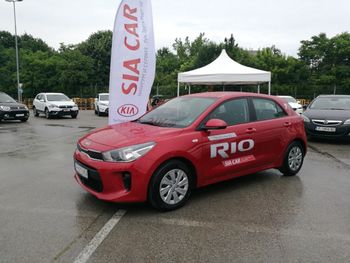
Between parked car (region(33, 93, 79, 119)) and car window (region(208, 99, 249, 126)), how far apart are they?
16.0 metres

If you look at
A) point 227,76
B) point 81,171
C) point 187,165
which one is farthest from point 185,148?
point 227,76

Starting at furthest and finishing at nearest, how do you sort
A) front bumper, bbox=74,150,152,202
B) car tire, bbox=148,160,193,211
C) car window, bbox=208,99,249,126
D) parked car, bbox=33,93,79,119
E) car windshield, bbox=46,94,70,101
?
car windshield, bbox=46,94,70,101 < parked car, bbox=33,93,79,119 < car window, bbox=208,99,249,126 < car tire, bbox=148,160,193,211 < front bumper, bbox=74,150,152,202

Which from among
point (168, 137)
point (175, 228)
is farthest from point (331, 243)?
point (168, 137)

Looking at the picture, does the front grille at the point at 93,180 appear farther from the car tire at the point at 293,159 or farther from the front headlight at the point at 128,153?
the car tire at the point at 293,159

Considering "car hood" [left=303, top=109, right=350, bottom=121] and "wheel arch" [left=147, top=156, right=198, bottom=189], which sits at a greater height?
"car hood" [left=303, top=109, right=350, bottom=121]

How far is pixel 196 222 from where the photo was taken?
418cm

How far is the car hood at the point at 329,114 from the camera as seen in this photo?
10.1 metres

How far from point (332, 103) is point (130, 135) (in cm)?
886

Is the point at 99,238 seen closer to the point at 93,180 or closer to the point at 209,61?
the point at 93,180

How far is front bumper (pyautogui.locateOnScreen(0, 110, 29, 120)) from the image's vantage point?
16.7 m

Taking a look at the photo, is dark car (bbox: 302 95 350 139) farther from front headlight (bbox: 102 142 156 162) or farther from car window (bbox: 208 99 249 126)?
front headlight (bbox: 102 142 156 162)

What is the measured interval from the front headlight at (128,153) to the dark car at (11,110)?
1440cm

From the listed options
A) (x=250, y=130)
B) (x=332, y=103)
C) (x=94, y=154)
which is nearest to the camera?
(x=94, y=154)

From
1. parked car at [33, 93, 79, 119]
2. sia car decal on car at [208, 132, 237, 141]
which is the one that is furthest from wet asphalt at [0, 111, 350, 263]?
parked car at [33, 93, 79, 119]
